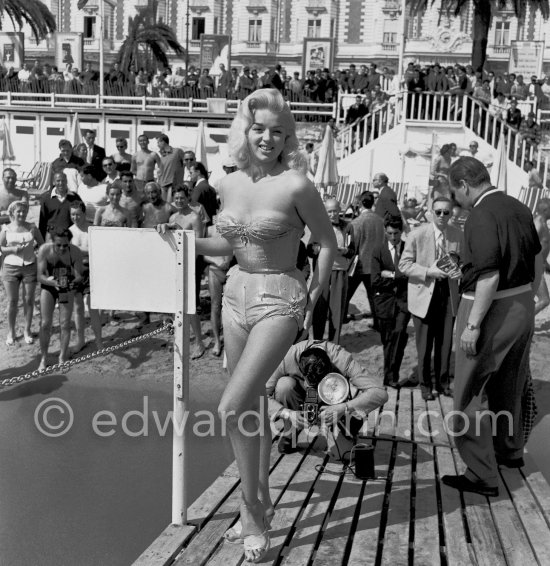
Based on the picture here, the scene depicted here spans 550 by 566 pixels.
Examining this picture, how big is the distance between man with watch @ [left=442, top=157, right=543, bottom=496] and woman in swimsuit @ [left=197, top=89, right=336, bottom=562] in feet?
3.65

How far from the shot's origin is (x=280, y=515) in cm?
457

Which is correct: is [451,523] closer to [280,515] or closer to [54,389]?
[280,515]

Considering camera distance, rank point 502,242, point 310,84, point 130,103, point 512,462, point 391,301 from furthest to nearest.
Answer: point 130,103 < point 310,84 < point 391,301 < point 512,462 < point 502,242

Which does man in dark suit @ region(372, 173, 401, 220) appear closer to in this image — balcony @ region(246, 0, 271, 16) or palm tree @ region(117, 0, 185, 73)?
palm tree @ region(117, 0, 185, 73)

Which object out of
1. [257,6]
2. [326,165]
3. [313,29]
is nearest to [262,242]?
[326,165]

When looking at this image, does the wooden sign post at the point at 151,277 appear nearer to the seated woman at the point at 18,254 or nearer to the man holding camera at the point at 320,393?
the man holding camera at the point at 320,393

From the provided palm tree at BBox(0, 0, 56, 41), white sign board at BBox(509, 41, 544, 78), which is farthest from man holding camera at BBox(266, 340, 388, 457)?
palm tree at BBox(0, 0, 56, 41)

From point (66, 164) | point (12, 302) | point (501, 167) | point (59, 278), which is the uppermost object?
point (501, 167)

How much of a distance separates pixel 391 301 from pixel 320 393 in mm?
3224

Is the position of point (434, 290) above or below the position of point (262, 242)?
below

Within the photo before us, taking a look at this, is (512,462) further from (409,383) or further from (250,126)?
(409,383)

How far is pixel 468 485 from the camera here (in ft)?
16.2

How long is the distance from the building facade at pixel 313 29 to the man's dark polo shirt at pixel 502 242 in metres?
54.5

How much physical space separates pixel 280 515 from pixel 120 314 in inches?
286
